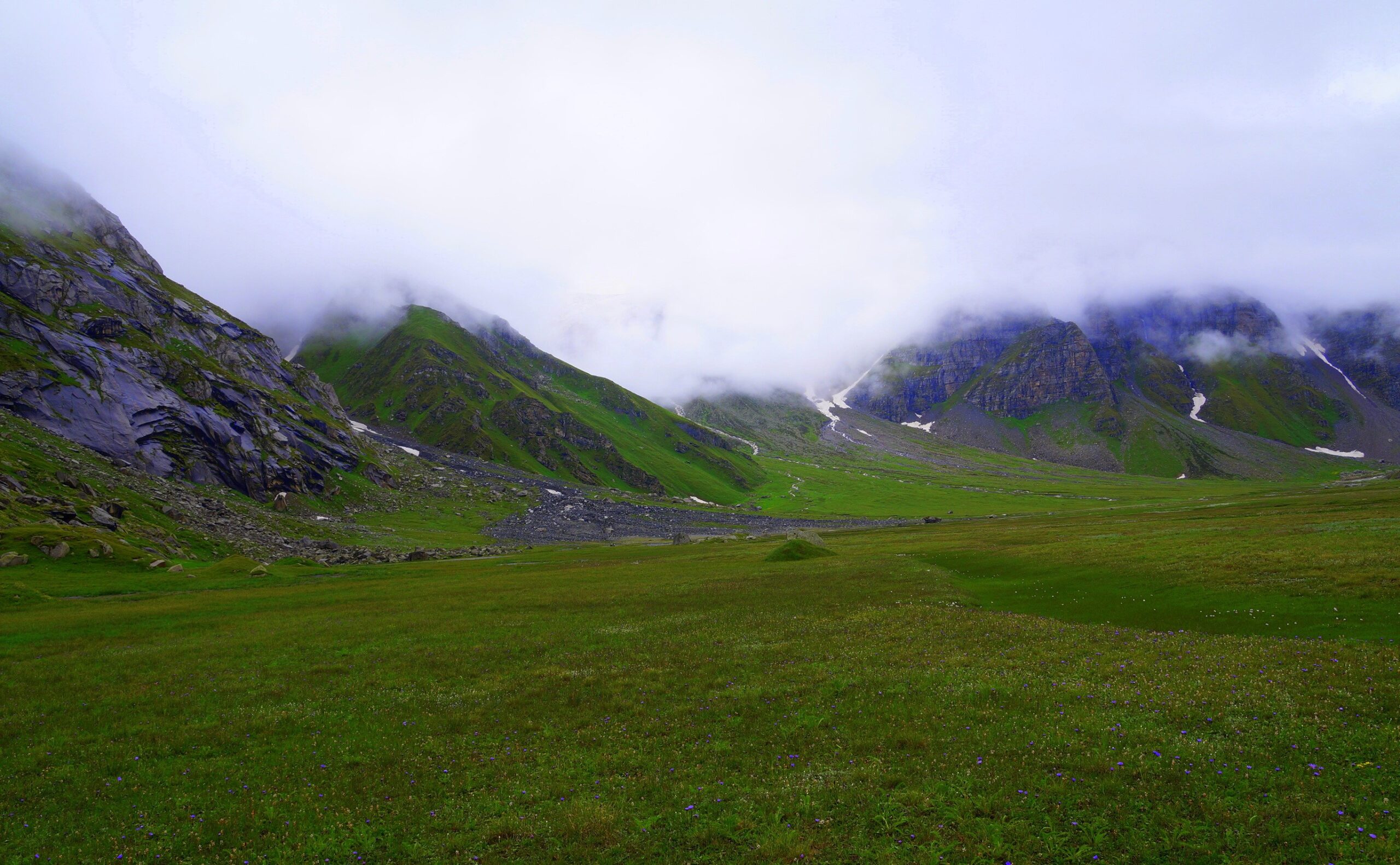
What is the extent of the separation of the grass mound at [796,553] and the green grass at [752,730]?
3289 centimetres

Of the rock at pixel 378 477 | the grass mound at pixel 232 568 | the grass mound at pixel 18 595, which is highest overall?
the grass mound at pixel 18 595

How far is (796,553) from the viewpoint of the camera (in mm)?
72500

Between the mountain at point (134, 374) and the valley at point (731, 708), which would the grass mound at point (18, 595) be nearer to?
the valley at point (731, 708)

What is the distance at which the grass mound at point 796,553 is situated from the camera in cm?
7144

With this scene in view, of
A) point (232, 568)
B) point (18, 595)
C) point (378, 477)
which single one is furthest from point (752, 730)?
point (378, 477)

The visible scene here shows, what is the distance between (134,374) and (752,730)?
16664 cm

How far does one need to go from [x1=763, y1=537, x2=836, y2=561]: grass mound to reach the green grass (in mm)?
32893

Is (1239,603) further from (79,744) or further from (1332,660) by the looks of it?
(79,744)

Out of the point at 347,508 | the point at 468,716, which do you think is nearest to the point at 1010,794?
the point at 468,716

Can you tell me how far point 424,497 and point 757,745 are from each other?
174856 mm

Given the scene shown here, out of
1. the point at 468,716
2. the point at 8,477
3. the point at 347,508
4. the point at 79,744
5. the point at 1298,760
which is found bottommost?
the point at 347,508

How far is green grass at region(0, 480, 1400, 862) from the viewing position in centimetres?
1152

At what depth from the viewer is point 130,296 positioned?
510 ft

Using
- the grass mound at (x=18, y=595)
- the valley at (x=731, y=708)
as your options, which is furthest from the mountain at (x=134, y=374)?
the grass mound at (x=18, y=595)
